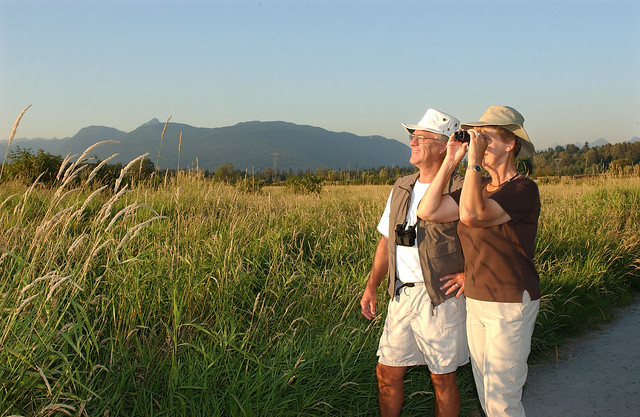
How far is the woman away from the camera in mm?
2500

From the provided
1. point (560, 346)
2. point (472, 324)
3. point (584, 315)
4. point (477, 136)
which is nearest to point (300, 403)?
point (472, 324)

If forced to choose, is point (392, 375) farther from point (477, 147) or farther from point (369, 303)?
point (477, 147)

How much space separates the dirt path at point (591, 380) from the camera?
11.9 feet

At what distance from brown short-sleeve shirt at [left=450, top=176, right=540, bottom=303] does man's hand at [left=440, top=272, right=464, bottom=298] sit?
0.21 m

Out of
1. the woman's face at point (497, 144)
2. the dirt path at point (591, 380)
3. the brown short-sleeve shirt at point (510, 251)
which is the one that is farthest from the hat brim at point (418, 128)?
the dirt path at point (591, 380)

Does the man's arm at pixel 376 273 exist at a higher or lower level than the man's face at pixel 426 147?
lower

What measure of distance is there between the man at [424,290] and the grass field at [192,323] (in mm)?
433

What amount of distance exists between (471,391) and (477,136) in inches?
93.2

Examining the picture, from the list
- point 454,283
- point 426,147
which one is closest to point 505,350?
point 454,283

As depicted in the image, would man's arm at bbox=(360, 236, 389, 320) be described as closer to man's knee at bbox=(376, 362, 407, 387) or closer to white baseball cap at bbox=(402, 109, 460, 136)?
man's knee at bbox=(376, 362, 407, 387)

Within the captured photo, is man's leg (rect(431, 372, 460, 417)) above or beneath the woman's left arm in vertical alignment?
beneath

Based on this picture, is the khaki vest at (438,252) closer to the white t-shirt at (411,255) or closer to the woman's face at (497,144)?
the white t-shirt at (411,255)

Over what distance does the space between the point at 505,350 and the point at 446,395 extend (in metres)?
0.55

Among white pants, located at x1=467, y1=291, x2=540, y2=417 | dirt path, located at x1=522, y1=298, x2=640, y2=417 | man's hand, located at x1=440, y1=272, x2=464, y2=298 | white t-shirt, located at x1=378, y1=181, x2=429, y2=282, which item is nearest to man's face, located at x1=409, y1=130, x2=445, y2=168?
white t-shirt, located at x1=378, y1=181, x2=429, y2=282
